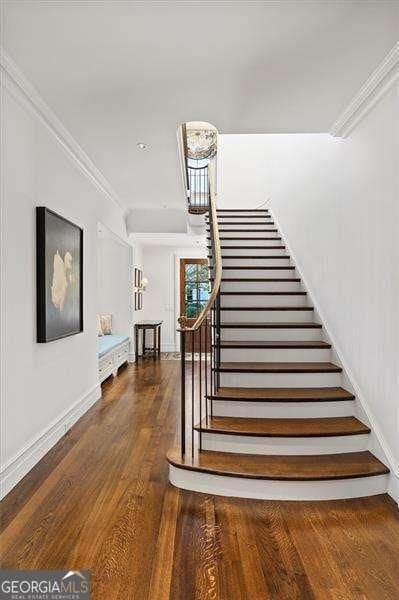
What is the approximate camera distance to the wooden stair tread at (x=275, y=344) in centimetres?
409

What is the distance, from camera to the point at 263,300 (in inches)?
199

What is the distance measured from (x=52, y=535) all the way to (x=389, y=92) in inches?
132

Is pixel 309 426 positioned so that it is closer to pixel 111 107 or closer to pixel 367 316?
pixel 367 316

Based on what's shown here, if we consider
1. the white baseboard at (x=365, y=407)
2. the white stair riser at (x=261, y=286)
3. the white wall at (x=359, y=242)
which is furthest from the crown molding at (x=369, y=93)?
the white stair riser at (x=261, y=286)

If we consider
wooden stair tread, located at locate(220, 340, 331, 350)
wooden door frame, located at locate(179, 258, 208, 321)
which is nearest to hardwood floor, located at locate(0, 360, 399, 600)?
wooden stair tread, located at locate(220, 340, 331, 350)

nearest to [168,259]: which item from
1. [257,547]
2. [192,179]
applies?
[192,179]

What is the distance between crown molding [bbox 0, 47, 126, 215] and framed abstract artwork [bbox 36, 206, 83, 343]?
0.70 m

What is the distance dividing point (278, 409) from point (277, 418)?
69 mm

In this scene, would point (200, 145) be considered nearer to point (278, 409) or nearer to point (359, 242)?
point (359, 242)

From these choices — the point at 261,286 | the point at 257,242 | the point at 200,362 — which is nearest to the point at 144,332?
the point at 257,242

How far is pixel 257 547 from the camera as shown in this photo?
→ 2.26 meters

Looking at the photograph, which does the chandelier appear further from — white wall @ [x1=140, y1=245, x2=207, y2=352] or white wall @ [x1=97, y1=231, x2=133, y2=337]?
white wall @ [x1=140, y1=245, x2=207, y2=352]

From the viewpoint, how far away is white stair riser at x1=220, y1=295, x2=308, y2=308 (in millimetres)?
5004

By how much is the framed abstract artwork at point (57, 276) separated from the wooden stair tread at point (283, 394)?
4.82ft
